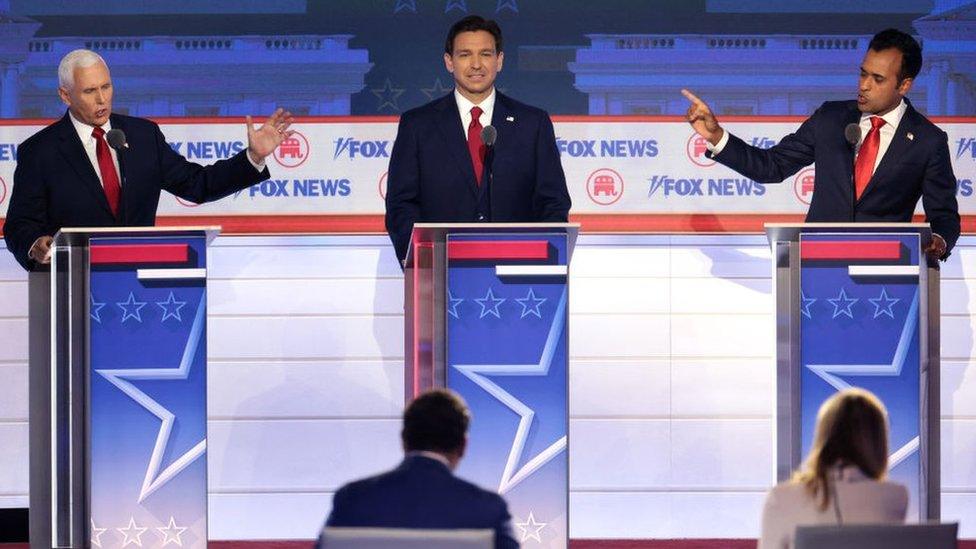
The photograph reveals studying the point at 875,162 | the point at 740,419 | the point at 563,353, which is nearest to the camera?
the point at 563,353

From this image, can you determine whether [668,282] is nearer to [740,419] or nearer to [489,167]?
[740,419]

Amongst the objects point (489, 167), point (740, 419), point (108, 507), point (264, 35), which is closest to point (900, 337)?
point (489, 167)

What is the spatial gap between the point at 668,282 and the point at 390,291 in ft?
3.56

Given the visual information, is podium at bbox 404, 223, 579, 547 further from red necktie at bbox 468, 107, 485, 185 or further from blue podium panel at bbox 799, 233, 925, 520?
red necktie at bbox 468, 107, 485, 185

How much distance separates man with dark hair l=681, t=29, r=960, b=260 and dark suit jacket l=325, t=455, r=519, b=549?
2.30 meters

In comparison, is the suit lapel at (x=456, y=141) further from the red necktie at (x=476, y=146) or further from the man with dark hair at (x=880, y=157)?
the man with dark hair at (x=880, y=157)

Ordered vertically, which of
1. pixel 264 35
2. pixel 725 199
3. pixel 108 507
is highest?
pixel 264 35

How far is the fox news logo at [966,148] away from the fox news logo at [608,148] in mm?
1174

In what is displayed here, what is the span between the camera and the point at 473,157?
5.00m

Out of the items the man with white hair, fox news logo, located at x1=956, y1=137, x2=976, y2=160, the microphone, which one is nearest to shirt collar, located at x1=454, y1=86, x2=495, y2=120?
the microphone

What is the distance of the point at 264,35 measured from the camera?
6234 mm

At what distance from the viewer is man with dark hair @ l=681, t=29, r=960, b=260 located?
5.01m

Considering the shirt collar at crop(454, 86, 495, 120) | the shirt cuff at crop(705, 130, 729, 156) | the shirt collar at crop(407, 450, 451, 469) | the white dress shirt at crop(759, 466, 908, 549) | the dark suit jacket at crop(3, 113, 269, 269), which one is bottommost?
the white dress shirt at crop(759, 466, 908, 549)

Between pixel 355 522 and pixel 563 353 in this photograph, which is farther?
pixel 563 353
